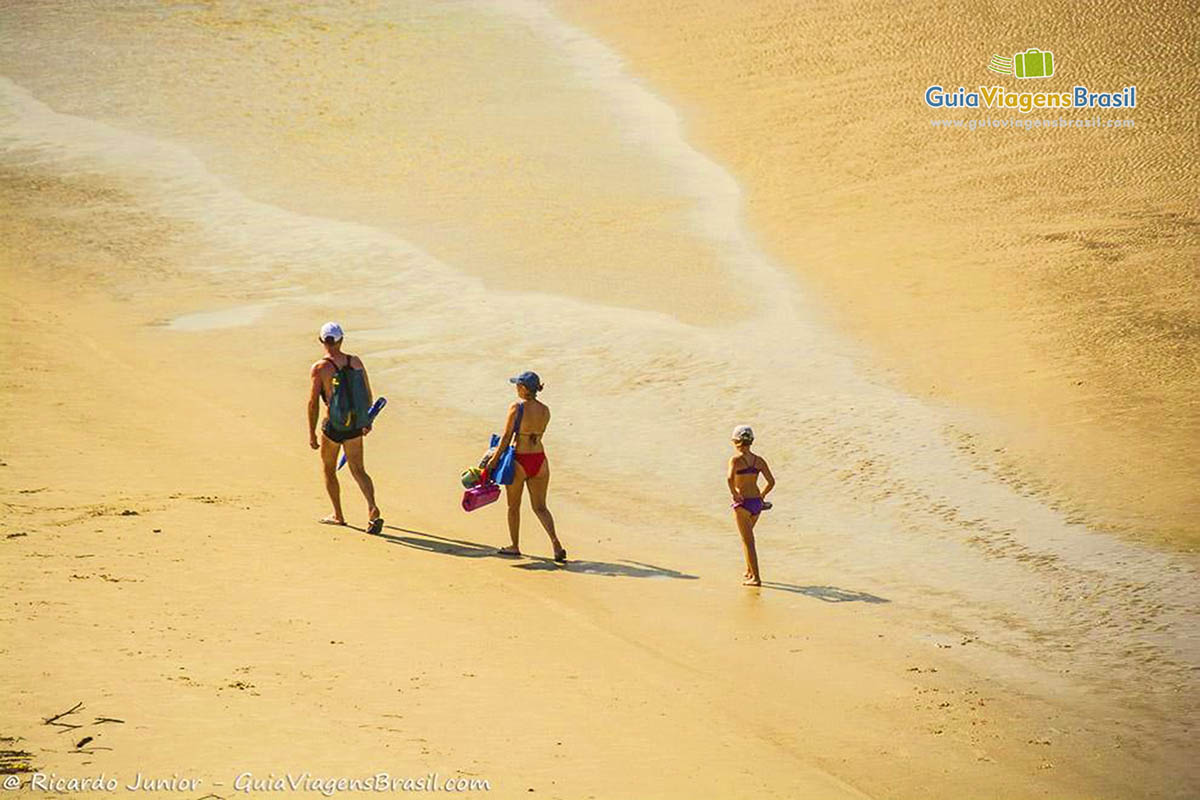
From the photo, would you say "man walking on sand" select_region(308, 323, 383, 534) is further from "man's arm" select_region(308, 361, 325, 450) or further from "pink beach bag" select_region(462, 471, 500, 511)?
"pink beach bag" select_region(462, 471, 500, 511)

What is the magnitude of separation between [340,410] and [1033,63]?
23.7m

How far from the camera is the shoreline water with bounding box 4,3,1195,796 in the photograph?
11617mm

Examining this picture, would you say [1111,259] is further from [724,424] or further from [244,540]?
[244,540]

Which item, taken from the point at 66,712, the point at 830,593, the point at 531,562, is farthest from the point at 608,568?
the point at 66,712

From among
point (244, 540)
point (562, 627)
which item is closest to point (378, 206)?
point (244, 540)

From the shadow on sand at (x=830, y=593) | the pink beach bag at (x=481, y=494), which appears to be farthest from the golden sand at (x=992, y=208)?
the pink beach bag at (x=481, y=494)

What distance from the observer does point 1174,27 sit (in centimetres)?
3072

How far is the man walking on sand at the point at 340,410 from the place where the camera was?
39.2 ft

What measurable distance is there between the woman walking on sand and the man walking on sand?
3.91 ft

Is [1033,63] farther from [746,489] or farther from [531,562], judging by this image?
[531,562]

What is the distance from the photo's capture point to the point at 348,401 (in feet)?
39.5

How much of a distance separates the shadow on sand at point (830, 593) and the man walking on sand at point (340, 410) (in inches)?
143

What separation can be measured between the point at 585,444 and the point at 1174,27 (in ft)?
70.6

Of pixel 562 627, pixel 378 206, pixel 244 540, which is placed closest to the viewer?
pixel 562 627
